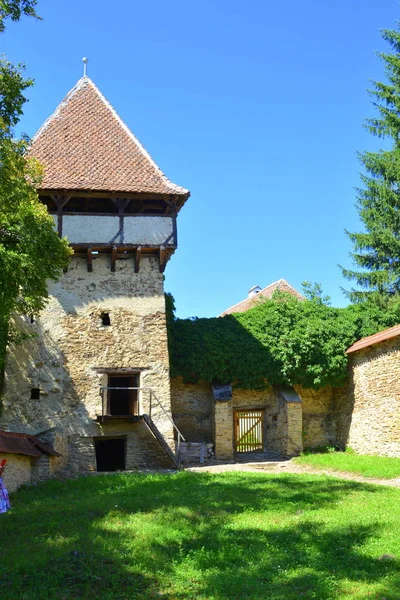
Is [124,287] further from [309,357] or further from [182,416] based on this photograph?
[309,357]

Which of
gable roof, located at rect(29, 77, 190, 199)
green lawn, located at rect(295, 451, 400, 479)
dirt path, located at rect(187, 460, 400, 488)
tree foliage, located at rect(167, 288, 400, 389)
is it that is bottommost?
dirt path, located at rect(187, 460, 400, 488)

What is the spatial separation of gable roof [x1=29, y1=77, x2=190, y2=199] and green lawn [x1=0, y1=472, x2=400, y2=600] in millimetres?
8699

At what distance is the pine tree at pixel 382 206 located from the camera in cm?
2238

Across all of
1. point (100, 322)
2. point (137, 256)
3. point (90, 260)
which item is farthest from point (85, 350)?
point (137, 256)

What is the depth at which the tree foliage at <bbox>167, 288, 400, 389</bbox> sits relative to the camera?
66.1 feet

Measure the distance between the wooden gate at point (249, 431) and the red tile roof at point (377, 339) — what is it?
156 inches

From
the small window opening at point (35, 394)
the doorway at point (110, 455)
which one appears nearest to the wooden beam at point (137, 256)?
the small window opening at point (35, 394)

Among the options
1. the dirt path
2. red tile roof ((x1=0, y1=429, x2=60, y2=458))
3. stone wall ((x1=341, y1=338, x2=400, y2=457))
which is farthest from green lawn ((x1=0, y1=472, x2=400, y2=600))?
stone wall ((x1=341, y1=338, x2=400, y2=457))

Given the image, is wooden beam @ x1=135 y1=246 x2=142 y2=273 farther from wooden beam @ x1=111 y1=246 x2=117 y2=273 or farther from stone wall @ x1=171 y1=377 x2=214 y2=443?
stone wall @ x1=171 y1=377 x2=214 y2=443

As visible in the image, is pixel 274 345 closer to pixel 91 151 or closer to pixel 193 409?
pixel 193 409

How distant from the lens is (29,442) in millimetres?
14602

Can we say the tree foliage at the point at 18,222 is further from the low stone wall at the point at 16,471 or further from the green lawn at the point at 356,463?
the green lawn at the point at 356,463

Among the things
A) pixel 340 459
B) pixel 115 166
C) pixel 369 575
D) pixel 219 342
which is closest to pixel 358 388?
pixel 340 459

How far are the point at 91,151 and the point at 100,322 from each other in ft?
17.4
